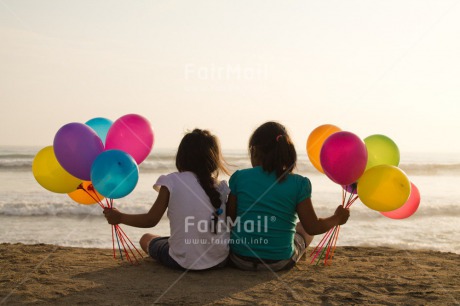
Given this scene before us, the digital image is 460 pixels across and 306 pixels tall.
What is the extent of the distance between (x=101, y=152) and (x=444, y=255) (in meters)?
3.67

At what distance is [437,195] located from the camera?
1241cm

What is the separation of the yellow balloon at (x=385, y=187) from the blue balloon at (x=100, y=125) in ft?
7.70

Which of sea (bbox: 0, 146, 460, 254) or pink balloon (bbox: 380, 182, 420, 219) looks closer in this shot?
pink balloon (bbox: 380, 182, 420, 219)

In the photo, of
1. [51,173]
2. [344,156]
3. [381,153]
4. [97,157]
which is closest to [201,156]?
[97,157]

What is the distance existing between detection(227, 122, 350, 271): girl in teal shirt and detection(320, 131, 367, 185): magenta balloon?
235 millimetres

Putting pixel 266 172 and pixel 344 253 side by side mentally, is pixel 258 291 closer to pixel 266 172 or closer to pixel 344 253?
pixel 266 172

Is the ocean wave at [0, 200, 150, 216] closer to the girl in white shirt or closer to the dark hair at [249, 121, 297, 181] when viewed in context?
the girl in white shirt

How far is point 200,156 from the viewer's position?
12.8 ft

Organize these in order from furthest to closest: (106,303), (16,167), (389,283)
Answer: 1. (16,167)
2. (389,283)
3. (106,303)

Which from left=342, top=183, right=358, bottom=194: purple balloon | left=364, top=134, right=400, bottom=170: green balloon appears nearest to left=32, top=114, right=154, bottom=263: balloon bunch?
left=342, top=183, right=358, bottom=194: purple balloon

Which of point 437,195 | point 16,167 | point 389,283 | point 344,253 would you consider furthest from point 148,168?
point 389,283

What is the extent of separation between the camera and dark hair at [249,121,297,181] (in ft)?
12.6

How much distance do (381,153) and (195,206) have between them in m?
1.73

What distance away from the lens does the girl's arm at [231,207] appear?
3.94m
